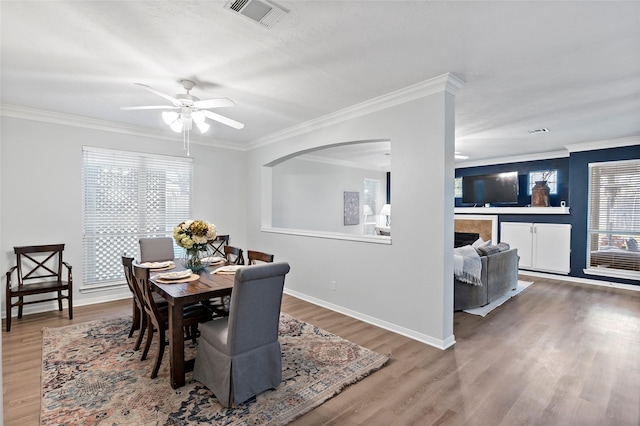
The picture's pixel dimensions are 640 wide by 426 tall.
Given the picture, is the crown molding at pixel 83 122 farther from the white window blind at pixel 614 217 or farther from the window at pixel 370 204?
the white window blind at pixel 614 217

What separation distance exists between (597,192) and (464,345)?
458cm

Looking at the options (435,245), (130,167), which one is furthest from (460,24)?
(130,167)

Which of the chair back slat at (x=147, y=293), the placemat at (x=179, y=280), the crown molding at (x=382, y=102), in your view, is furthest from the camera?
the crown molding at (x=382, y=102)

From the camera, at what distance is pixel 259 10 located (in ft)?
7.10

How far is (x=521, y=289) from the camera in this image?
5.53m

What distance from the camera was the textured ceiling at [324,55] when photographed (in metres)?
2.19

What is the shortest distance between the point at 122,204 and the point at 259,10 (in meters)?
3.87

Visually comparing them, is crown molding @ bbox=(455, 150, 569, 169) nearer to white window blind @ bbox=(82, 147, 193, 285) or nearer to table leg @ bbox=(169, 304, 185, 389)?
white window blind @ bbox=(82, 147, 193, 285)

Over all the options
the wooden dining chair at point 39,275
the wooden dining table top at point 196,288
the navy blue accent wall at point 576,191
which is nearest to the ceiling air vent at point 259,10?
the wooden dining table top at point 196,288

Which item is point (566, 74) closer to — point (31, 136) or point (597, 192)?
point (597, 192)

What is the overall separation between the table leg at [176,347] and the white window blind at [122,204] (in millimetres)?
2905

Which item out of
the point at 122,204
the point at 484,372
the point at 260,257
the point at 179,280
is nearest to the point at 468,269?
the point at 484,372

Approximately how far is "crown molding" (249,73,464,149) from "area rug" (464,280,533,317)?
9.17ft

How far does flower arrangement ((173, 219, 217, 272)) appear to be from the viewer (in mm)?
3189
